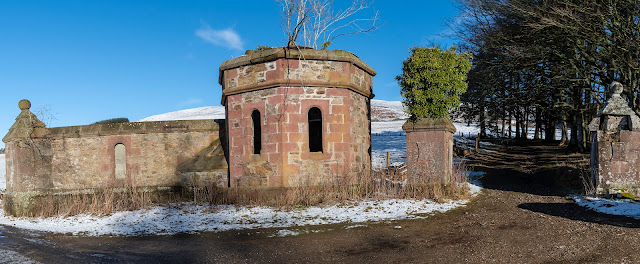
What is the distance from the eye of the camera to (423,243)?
22.5ft

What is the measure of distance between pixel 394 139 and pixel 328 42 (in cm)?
2481

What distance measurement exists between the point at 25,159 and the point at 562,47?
18580 millimetres

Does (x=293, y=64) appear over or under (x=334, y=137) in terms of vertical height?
over

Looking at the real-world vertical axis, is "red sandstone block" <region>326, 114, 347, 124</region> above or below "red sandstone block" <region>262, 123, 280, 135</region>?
above

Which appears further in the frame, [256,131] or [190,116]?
[190,116]

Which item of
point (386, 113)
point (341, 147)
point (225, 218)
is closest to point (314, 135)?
point (341, 147)

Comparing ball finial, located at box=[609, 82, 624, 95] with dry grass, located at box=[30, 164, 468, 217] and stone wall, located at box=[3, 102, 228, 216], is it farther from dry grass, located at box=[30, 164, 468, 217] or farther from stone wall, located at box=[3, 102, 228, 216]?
stone wall, located at box=[3, 102, 228, 216]

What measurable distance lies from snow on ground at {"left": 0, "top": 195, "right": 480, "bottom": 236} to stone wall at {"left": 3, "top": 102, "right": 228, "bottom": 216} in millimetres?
2559

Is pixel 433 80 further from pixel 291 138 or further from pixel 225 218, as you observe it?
pixel 225 218

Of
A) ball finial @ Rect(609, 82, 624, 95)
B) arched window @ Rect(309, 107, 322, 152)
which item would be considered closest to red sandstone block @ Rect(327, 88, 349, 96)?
arched window @ Rect(309, 107, 322, 152)

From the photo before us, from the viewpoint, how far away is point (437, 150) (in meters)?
11.1

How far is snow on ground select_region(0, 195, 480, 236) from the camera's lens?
29.3ft

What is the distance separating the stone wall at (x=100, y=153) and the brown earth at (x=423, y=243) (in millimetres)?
4650

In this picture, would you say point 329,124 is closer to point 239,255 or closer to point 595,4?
point 239,255
